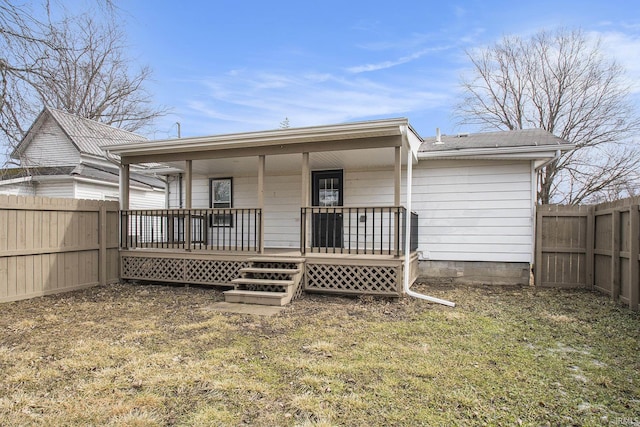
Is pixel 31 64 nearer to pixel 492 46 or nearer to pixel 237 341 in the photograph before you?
pixel 237 341

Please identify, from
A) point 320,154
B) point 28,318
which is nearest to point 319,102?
point 320,154

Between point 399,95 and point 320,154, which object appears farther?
point 399,95

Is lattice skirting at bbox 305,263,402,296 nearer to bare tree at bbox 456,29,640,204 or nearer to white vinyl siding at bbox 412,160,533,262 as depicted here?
white vinyl siding at bbox 412,160,533,262

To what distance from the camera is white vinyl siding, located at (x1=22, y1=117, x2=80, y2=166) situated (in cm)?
1541

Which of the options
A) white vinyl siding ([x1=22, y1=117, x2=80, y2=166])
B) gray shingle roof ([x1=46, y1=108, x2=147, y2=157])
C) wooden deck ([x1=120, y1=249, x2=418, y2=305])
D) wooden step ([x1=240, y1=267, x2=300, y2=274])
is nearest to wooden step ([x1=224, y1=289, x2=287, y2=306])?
wooden deck ([x1=120, y1=249, x2=418, y2=305])

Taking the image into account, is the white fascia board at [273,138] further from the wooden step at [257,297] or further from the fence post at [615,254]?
the fence post at [615,254]

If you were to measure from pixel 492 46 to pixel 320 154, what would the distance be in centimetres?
1615

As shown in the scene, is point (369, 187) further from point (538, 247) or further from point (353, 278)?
point (538, 247)

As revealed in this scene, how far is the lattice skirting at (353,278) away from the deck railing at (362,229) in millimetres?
310

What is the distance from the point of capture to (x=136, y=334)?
14.1 feet

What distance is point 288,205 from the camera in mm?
9336

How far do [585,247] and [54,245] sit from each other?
9.72 metres

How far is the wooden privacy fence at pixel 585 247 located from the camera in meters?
5.79

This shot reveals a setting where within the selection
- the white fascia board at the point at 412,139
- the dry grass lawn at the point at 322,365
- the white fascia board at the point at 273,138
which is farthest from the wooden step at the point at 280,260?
the white fascia board at the point at 412,139
